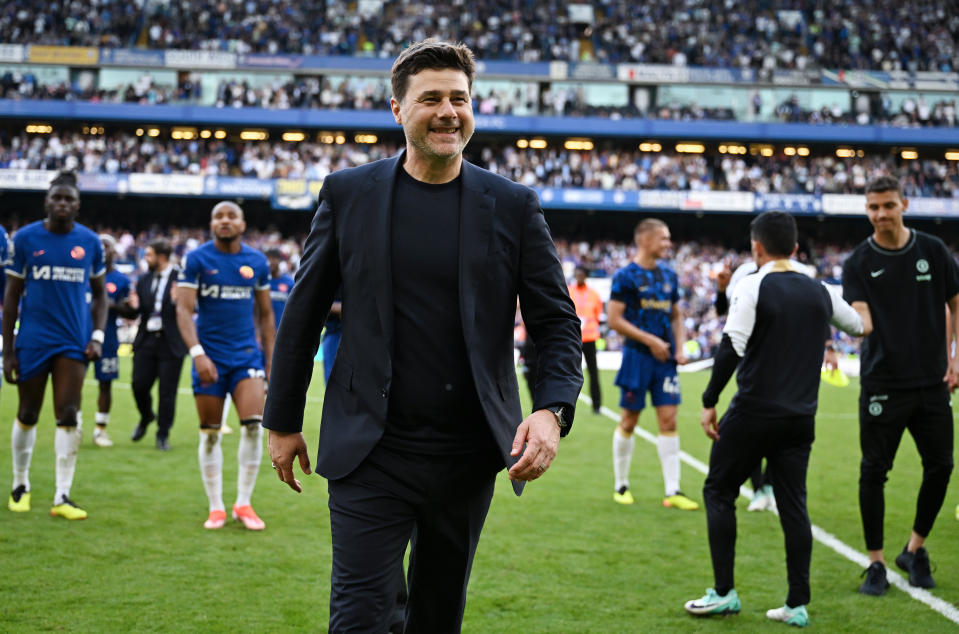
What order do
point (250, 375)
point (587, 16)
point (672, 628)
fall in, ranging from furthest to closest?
point (587, 16)
point (250, 375)
point (672, 628)

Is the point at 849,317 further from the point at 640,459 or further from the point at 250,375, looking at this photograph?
the point at 640,459

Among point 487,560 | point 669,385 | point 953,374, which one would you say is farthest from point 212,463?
point 953,374

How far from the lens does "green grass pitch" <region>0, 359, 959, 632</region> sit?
5.23m

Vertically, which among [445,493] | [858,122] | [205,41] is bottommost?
[445,493]

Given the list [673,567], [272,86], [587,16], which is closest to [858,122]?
[587,16]

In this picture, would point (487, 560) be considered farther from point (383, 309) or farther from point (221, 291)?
point (383, 309)

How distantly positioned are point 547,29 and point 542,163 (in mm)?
9174

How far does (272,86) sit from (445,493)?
48.6m

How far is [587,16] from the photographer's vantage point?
53781mm

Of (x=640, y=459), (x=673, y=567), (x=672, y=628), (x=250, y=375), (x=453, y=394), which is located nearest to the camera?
(x=453, y=394)

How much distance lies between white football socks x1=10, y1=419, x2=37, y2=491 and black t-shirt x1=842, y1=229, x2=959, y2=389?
232 inches

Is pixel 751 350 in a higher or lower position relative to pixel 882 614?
higher

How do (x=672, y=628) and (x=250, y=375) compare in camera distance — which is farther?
(x=250, y=375)

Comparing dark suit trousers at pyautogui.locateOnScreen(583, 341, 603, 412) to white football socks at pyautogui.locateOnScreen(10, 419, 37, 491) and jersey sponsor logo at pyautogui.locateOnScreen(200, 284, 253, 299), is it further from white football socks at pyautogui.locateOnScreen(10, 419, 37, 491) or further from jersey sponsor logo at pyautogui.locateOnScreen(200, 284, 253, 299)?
white football socks at pyautogui.locateOnScreen(10, 419, 37, 491)
